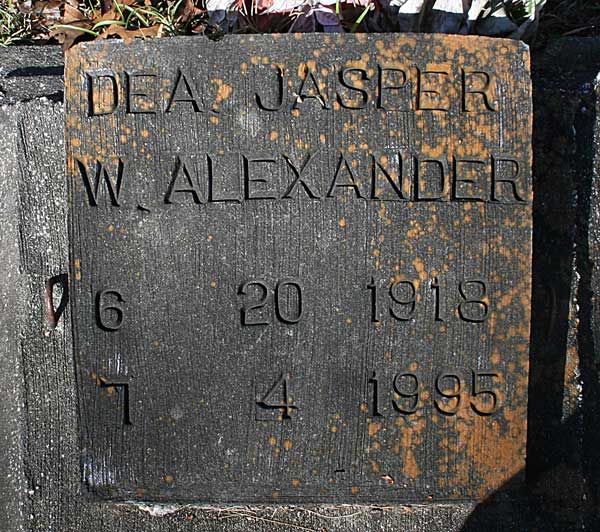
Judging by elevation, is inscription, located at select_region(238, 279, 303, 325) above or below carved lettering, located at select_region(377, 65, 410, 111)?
below

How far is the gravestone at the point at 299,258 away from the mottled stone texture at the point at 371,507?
25cm

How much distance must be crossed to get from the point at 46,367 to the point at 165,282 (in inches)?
21.9

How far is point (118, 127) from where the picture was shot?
1605 millimetres

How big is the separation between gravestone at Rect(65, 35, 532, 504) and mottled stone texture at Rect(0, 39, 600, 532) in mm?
249

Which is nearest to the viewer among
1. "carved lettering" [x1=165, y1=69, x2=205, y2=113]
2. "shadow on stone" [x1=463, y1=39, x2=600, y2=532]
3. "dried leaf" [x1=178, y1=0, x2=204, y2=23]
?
"carved lettering" [x1=165, y1=69, x2=205, y2=113]

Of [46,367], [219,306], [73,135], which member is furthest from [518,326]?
[46,367]

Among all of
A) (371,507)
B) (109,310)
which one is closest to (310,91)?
(109,310)

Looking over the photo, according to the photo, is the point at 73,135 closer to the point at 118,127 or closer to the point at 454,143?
the point at 118,127

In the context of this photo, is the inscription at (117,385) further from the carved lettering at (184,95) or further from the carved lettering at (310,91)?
the carved lettering at (310,91)

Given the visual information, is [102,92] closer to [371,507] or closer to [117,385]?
[117,385]

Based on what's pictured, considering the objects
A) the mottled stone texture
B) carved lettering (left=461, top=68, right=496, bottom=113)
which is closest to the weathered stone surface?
the mottled stone texture

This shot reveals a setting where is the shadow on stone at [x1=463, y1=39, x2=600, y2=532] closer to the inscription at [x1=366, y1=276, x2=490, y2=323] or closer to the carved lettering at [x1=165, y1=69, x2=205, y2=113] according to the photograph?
the inscription at [x1=366, y1=276, x2=490, y2=323]

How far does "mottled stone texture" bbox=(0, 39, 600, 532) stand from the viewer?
1.81 meters

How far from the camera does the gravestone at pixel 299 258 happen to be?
1.61 m
